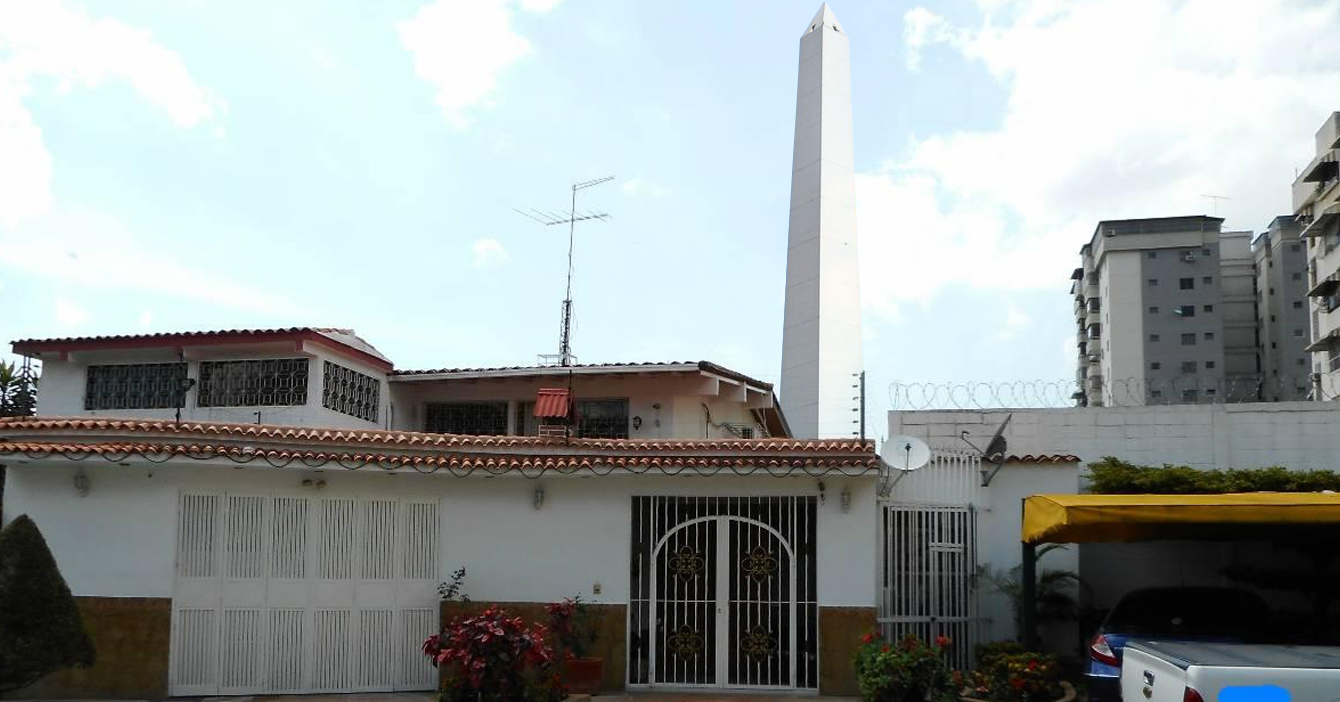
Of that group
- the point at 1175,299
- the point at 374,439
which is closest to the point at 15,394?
the point at 374,439

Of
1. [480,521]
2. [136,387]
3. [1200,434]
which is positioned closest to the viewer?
[480,521]

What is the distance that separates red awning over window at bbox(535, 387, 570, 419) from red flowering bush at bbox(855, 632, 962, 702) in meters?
6.88

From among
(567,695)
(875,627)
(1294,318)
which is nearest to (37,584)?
(567,695)

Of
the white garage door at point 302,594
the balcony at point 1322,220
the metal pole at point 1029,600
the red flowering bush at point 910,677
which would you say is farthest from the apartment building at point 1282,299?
the white garage door at point 302,594

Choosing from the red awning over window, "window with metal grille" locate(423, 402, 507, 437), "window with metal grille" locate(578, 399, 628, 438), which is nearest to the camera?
the red awning over window

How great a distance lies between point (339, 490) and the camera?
1331 centimetres

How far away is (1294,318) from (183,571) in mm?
67667

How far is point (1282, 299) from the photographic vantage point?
67.1m

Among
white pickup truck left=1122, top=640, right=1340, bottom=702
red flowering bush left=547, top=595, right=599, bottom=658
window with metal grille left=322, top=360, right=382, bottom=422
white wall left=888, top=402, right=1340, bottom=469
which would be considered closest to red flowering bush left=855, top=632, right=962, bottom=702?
red flowering bush left=547, top=595, right=599, bottom=658

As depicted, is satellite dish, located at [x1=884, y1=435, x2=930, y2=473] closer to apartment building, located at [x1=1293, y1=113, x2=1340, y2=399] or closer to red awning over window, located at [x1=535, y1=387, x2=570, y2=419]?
red awning over window, located at [x1=535, y1=387, x2=570, y2=419]

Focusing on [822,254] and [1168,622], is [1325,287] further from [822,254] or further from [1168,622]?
[1168,622]

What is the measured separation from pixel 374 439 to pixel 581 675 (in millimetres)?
3858

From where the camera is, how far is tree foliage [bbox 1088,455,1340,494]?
50.0 ft

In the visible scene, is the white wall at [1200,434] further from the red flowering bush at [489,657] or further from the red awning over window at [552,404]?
the red flowering bush at [489,657]
